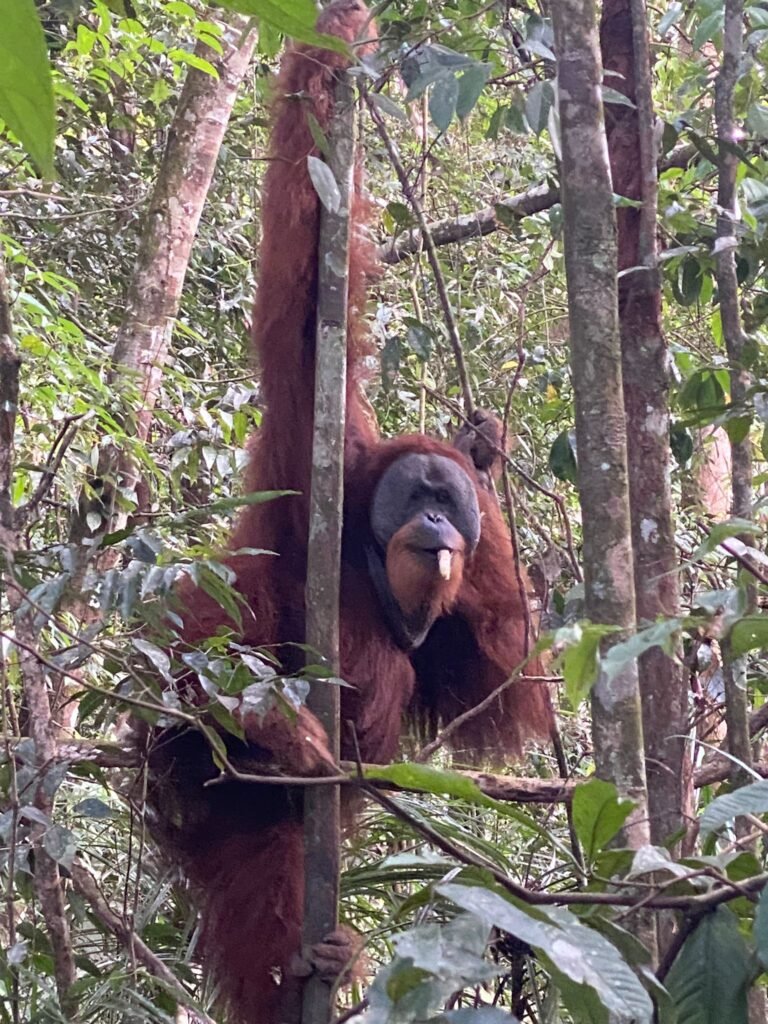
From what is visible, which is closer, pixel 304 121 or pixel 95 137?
pixel 304 121

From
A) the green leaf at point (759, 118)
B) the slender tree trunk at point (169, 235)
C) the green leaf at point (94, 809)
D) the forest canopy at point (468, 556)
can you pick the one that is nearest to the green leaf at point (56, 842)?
the forest canopy at point (468, 556)

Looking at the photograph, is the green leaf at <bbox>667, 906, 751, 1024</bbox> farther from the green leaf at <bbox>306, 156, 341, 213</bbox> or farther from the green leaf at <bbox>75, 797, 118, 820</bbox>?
the green leaf at <bbox>306, 156, 341, 213</bbox>

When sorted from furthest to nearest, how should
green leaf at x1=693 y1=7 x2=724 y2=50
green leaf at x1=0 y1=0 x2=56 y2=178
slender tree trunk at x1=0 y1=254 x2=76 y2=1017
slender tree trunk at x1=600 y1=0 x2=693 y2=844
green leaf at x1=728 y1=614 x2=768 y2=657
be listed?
green leaf at x1=693 y1=7 x2=724 y2=50 → slender tree trunk at x1=0 y1=254 x2=76 y2=1017 → slender tree trunk at x1=600 y1=0 x2=693 y2=844 → green leaf at x1=728 y1=614 x2=768 y2=657 → green leaf at x1=0 y1=0 x2=56 y2=178

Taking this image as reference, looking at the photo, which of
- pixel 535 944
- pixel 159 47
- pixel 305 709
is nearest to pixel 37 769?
pixel 305 709

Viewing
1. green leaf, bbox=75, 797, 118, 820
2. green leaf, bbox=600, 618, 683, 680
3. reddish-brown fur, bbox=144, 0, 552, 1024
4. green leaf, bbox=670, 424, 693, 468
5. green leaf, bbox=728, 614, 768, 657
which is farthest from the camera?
reddish-brown fur, bbox=144, 0, 552, 1024

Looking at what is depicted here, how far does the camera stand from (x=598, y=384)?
160cm

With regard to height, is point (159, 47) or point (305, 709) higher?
point (159, 47)

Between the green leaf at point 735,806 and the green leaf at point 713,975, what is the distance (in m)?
0.09

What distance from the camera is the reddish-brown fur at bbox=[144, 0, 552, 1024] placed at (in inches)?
106

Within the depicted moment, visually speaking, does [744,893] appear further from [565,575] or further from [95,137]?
[95,137]

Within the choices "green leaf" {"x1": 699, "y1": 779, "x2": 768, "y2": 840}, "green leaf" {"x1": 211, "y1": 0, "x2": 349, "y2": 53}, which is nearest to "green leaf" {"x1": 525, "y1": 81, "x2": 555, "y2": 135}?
"green leaf" {"x1": 699, "y1": 779, "x2": 768, "y2": 840}

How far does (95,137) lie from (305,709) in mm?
3775

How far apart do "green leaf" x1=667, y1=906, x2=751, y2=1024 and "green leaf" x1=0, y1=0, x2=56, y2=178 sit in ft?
3.25

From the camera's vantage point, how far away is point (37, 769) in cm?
199
